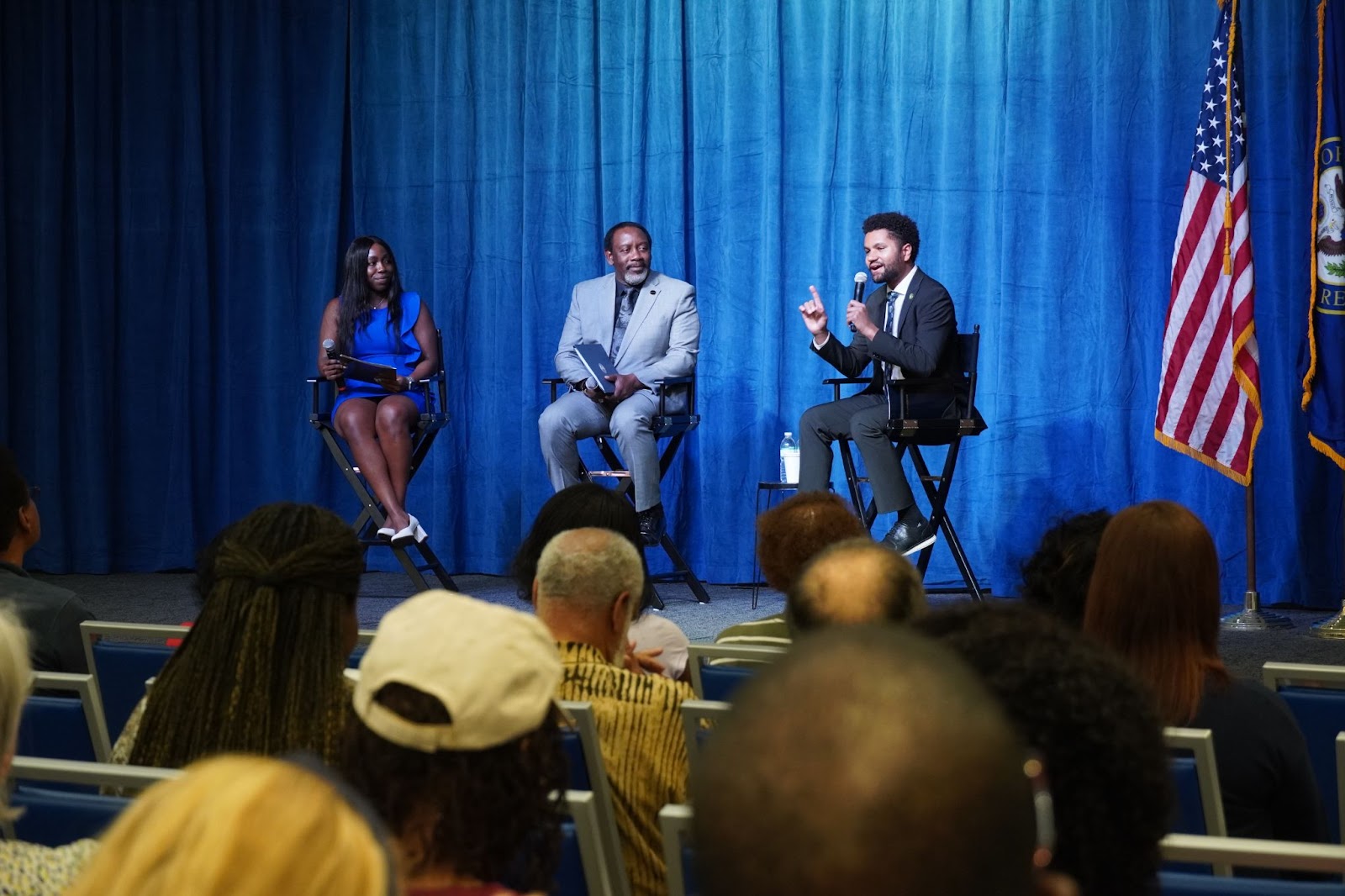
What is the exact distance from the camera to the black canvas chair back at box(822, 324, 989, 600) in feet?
17.2

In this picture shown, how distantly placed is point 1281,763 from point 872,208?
4823mm

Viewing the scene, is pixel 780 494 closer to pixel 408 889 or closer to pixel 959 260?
pixel 959 260

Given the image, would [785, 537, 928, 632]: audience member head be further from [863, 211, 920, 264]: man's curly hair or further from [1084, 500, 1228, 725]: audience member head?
[863, 211, 920, 264]: man's curly hair

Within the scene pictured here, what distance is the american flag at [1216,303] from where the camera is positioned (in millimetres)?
5145

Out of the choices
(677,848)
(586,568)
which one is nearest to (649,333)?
(586,568)

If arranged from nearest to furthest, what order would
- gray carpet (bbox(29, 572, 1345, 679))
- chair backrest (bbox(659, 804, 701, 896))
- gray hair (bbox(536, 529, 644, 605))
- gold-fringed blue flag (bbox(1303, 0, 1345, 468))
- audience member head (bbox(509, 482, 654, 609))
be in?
1. chair backrest (bbox(659, 804, 701, 896))
2. gray hair (bbox(536, 529, 644, 605))
3. audience member head (bbox(509, 482, 654, 609))
4. gray carpet (bbox(29, 572, 1345, 679))
5. gold-fringed blue flag (bbox(1303, 0, 1345, 468))

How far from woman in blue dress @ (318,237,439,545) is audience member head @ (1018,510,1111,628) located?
3655mm

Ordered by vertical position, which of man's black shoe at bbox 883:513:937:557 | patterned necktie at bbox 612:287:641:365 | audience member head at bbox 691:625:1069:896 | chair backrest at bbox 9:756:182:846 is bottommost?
man's black shoe at bbox 883:513:937:557

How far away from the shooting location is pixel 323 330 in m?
5.95

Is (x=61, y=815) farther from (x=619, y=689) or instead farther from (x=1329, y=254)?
(x=1329, y=254)

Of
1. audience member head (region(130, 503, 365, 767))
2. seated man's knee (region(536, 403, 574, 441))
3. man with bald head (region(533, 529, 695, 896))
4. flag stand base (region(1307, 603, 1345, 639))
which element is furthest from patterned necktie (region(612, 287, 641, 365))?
audience member head (region(130, 503, 365, 767))

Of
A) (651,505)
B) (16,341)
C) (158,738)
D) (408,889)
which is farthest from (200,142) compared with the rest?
(408,889)

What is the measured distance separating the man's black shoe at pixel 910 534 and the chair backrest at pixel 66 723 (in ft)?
11.8

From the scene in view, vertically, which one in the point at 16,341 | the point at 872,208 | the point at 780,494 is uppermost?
the point at 872,208
